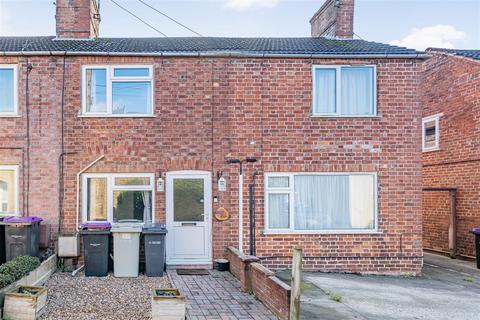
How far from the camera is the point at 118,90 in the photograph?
422 inches

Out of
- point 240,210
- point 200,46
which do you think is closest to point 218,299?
point 240,210

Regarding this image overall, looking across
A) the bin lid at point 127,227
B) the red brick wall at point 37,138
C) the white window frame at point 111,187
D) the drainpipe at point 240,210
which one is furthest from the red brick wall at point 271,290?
the red brick wall at point 37,138

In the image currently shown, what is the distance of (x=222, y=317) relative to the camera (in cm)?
666

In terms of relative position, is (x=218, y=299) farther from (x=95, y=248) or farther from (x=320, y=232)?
(x=320, y=232)

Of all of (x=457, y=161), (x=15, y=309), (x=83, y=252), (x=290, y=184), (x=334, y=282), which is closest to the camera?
(x=15, y=309)

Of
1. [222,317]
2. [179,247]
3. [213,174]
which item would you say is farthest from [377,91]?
[222,317]

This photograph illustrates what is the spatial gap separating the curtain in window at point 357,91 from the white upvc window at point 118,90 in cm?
462

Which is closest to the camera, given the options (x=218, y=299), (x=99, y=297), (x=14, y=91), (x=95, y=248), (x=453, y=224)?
(x=218, y=299)

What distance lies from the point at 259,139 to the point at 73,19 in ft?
19.7

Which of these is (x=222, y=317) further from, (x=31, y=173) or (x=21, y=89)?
(x=21, y=89)

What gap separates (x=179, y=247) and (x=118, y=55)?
466 centimetres

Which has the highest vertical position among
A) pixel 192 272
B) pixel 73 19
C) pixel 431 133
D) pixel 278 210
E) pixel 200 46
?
pixel 73 19

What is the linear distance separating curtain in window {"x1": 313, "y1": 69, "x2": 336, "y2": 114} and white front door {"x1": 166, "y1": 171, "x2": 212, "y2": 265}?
3.16 metres

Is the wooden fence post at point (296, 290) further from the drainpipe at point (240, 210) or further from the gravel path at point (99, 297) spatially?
the drainpipe at point (240, 210)
